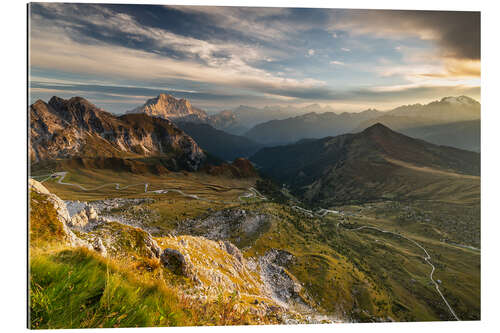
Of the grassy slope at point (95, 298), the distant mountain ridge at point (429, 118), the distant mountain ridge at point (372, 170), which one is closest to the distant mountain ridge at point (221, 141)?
the distant mountain ridge at point (372, 170)

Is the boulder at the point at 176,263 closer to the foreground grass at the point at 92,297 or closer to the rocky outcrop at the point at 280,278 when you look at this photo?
the foreground grass at the point at 92,297

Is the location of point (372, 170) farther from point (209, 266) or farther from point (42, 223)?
point (42, 223)

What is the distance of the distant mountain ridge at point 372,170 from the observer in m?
64.3

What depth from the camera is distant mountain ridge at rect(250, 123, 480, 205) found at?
64331 mm

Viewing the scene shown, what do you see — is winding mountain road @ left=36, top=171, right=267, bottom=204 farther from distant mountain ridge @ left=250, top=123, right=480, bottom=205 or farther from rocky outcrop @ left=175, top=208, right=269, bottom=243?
distant mountain ridge @ left=250, top=123, right=480, bottom=205

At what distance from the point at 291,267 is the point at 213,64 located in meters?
16.7

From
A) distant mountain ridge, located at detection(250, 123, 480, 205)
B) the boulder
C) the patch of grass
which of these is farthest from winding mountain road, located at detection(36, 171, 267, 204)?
distant mountain ridge, located at detection(250, 123, 480, 205)

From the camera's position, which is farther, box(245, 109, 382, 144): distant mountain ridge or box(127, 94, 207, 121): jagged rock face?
box(245, 109, 382, 144): distant mountain ridge

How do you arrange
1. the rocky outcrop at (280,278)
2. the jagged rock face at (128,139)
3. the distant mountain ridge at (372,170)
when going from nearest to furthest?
the rocky outcrop at (280,278) → the jagged rock face at (128,139) → the distant mountain ridge at (372,170)

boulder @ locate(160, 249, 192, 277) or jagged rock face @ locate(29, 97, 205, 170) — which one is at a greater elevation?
jagged rock face @ locate(29, 97, 205, 170)

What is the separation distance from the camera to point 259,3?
8.46 m

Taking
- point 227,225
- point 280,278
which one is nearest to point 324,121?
point 227,225

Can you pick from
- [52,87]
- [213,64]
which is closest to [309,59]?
[213,64]

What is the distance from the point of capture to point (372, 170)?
323ft
